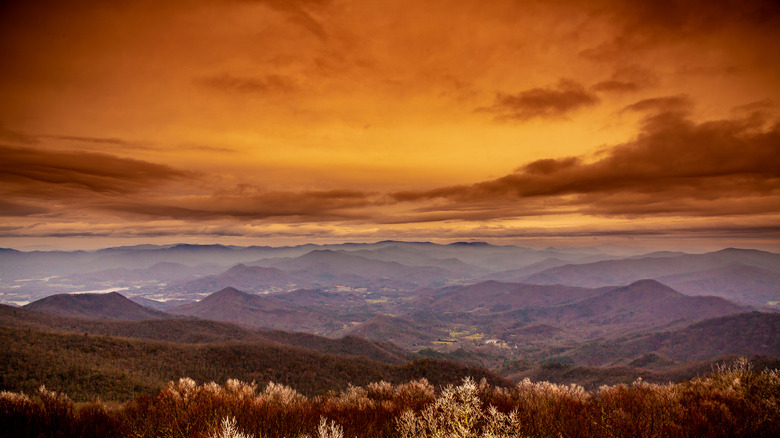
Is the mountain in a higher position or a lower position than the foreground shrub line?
lower

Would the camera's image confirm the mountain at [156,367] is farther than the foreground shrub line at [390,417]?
Yes

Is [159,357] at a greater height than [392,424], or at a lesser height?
lesser

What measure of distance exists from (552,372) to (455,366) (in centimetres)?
10018

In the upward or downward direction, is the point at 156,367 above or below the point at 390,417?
below

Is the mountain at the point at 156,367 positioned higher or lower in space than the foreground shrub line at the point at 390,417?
lower

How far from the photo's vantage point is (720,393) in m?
15.0

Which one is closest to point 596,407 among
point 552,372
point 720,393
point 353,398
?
point 720,393

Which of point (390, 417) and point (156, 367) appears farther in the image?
point (156, 367)

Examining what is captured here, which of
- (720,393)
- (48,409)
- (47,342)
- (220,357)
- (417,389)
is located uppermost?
(48,409)

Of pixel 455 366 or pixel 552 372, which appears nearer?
pixel 455 366

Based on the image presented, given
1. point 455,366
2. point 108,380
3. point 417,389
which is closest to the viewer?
point 417,389

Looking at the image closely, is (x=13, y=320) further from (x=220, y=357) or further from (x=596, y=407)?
(x=596, y=407)

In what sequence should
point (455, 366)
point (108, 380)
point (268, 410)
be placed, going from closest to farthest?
point (268, 410), point (108, 380), point (455, 366)

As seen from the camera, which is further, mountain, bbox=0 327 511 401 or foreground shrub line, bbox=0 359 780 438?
mountain, bbox=0 327 511 401
